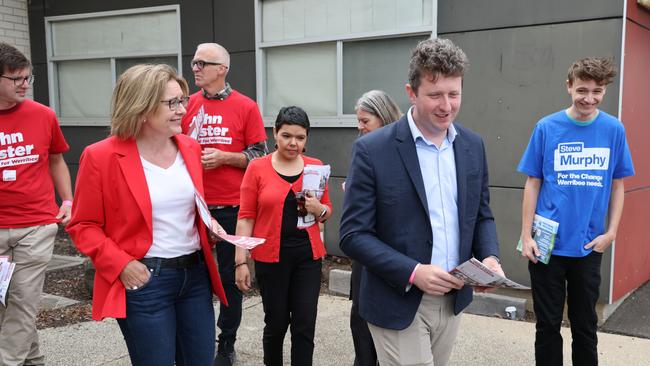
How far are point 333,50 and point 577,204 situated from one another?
440 centimetres

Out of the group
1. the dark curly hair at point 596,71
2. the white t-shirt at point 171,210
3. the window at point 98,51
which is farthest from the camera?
the window at point 98,51

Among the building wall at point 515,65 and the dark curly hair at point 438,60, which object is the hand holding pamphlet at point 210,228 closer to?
the dark curly hair at point 438,60

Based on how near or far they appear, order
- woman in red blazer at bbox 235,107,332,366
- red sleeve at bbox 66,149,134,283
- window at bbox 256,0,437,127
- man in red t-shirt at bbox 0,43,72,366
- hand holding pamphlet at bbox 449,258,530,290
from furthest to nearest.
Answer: window at bbox 256,0,437,127 < man in red t-shirt at bbox 0,43,72,366 < woman in red blazer at bbox 235,107,332,366 < red sleeve at bbox 66,149,134,283 < hand holding pamphlet at bbox 449,258,530,290

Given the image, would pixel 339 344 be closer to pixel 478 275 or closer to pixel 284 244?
pixel 284 244

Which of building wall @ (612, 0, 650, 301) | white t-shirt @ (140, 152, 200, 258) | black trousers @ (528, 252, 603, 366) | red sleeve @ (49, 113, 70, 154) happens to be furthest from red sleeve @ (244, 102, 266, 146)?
building wall @ (612, 0, 650, 301)

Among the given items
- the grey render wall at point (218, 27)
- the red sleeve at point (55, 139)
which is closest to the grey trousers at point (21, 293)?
the red sleeve at point (55, 139)

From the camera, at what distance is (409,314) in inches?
97.2

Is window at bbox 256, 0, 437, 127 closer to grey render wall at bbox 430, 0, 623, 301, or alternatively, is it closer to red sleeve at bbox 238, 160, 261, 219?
grey render wall at bbox 430, 0, 623, 301

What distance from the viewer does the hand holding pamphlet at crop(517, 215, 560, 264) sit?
12.1ft

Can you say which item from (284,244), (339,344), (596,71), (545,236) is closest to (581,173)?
(545,236)

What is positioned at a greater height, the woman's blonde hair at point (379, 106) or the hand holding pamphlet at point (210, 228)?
the woman's blonde hair at point (379, 106)

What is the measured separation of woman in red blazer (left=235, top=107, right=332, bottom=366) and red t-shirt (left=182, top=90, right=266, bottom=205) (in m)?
0.74

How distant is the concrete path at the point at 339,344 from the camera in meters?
4.68

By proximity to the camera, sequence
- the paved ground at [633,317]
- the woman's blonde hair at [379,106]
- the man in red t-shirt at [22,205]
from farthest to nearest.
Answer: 1. the paved ground at [633,317]
2. the man in red t-shirt at [22,205]
3. the woman's blonde hair at [379,106]
